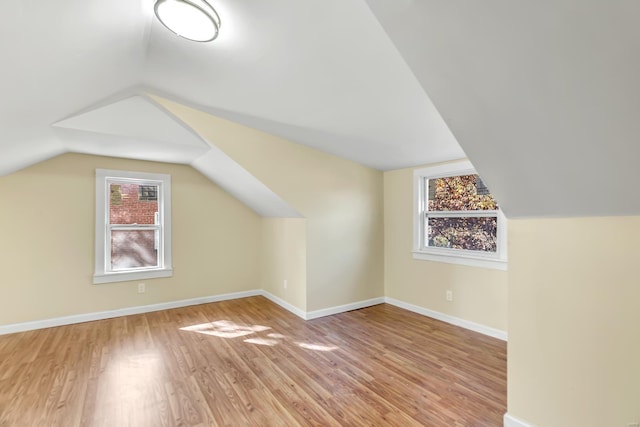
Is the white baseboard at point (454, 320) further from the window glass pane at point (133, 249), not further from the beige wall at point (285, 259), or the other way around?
the window glass pane at point (133, 249)

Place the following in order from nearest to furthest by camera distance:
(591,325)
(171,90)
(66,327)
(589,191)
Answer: (589,191)
(591,325)
(171,90)
(66,327)

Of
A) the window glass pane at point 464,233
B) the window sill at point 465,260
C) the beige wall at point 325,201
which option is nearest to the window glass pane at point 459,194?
the window glass pane at point 464,233

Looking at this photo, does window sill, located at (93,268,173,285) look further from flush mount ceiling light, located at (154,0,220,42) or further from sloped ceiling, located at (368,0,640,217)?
sloped ceiling, located at (368,0,640,217)

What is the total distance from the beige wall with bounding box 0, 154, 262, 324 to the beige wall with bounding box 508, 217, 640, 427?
393 centimetres

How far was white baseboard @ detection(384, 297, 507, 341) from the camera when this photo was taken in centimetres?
310

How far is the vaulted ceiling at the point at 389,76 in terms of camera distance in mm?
892

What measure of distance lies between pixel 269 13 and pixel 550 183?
1.55 metres

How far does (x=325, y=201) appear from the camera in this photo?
12.3 feet

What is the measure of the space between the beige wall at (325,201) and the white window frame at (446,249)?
59cm

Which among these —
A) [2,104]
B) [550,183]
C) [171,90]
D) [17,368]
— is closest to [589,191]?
[550,183]

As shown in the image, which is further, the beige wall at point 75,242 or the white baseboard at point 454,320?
the beige wall at point 75,242

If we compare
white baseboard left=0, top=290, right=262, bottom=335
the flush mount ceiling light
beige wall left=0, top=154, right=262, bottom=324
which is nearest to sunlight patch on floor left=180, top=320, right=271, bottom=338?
white baseboard left=0, top=290, right=262, bottom=335

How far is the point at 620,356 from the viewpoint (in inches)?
54.2

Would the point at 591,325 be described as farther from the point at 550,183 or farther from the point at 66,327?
the point at 66,327
